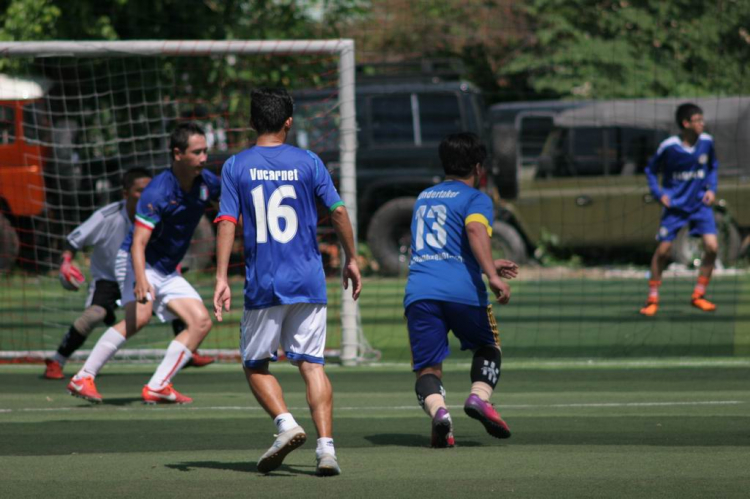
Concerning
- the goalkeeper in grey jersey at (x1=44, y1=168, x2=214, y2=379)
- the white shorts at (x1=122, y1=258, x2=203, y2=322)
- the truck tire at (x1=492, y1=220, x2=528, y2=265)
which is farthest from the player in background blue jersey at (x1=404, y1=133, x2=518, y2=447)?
the truck tire at (x1=492, y1=220, x2=528, y2=265)

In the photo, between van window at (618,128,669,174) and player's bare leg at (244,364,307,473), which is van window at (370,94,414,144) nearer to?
van window at (618,128,669,174)

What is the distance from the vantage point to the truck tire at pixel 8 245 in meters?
13.0

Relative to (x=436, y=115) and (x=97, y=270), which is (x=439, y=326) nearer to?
(x=97, y=270)

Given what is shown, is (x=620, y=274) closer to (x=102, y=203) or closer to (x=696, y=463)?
(x=102, y=203)

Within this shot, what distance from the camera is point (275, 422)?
5.51 m

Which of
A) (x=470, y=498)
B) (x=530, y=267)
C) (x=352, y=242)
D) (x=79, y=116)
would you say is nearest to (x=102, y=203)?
(x=79, y=116)

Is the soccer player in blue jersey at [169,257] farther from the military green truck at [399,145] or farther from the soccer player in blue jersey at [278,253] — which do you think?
the military green truck at [399,145]

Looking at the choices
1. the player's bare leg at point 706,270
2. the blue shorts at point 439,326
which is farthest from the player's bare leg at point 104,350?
the player's bare leg at point 706,270

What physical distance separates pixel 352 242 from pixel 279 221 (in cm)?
37

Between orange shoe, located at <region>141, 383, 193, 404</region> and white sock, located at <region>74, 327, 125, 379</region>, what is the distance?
382 mm

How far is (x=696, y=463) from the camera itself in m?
5.59

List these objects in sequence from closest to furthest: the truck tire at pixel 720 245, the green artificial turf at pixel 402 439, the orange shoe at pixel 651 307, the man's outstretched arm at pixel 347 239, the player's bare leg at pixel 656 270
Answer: the green artificial turf at pixel 402 439 < the man's outstretched arm at pixel 347 239 < the player's bare leg at pixel 656 270 < the orange shoe at pixel 651 307 < the truck tire at pixel 720 245

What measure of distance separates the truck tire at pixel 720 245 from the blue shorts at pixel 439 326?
11848 mm

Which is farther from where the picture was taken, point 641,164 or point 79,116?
point 641,164
